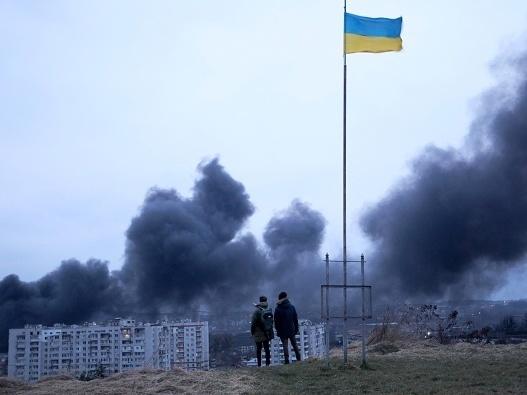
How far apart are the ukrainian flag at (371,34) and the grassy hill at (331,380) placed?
6.32 m

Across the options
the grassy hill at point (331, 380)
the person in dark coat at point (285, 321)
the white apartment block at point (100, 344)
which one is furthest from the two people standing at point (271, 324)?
the white apartment block at point (100, 344)

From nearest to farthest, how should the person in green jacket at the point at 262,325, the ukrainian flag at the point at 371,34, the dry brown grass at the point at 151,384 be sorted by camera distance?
1. the dry brown grass at the point at 151,384
2. the ukrainian flag at the point at 371,34
3. the person in green jacket at the point at 262,325

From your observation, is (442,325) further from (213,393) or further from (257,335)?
(213,393)

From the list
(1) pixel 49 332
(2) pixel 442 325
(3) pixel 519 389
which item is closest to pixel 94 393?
(3) pixel 519 389

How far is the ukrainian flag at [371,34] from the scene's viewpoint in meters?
13.4

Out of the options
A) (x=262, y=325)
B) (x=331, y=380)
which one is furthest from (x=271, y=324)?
(x=331, y=380)

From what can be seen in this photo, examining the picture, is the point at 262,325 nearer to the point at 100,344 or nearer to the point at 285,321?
the point at 285,321

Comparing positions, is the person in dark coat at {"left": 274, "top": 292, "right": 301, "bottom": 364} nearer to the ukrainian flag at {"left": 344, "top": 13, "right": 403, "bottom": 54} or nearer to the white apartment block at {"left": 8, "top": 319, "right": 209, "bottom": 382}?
the ukrainian flag at {"left": 344, "top": 13, "right": 403, "bottom": 54}

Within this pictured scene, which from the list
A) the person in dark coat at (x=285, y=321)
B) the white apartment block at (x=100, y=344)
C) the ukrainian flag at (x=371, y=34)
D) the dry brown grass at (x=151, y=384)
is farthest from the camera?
the white apartment block at (x=100, y=344)

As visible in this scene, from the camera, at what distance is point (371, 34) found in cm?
1356

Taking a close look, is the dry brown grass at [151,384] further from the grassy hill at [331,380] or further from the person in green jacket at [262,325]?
the person in green jacket at [262,325]

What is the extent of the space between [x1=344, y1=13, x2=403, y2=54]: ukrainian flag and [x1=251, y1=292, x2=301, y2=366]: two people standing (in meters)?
5.44

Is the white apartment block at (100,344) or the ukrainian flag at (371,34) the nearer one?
the ukrainian flag at (371,34)

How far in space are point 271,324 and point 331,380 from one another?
3.49m
